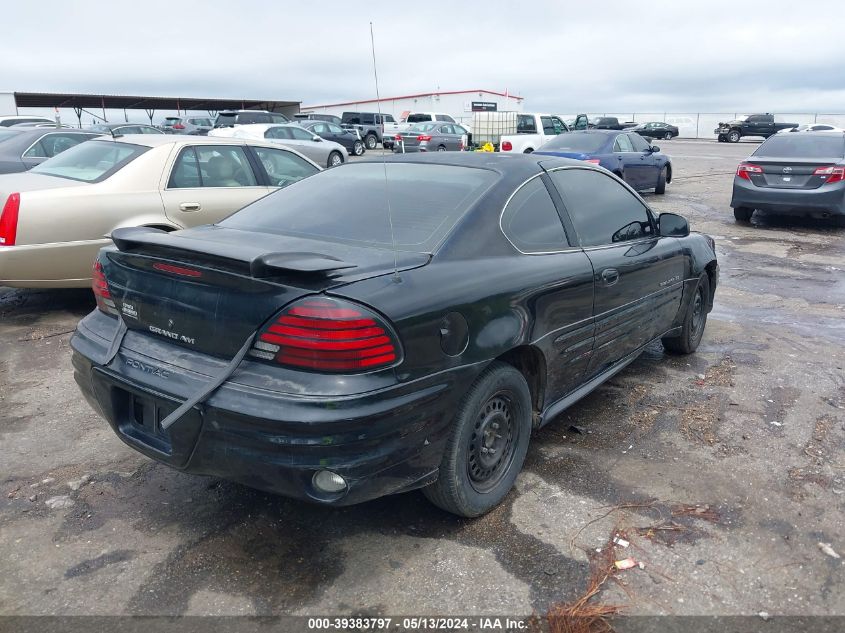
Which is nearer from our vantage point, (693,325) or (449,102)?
(693,325)

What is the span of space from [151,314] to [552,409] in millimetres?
2008

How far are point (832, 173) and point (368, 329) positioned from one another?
10.7 meters

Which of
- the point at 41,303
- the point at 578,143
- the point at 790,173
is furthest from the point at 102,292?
the point at 578,143

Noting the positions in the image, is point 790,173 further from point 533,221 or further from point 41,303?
point 41,303

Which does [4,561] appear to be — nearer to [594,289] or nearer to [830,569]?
[594,289]

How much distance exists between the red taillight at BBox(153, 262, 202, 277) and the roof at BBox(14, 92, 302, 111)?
4573 centimetres

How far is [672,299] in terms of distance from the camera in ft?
15.4

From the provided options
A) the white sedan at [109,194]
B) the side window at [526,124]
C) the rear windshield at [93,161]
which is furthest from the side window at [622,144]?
the rear windshield at [93,161]

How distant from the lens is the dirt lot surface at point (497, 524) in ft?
8.59

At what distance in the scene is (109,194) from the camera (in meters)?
5.78

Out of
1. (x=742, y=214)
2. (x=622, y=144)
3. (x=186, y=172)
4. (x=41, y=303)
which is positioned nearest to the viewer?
(x=186, y=172)

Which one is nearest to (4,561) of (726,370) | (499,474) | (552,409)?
(499,474)

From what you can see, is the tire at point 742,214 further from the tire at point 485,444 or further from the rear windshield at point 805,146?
the tire at point 485,444

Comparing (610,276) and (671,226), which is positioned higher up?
(671,226)
